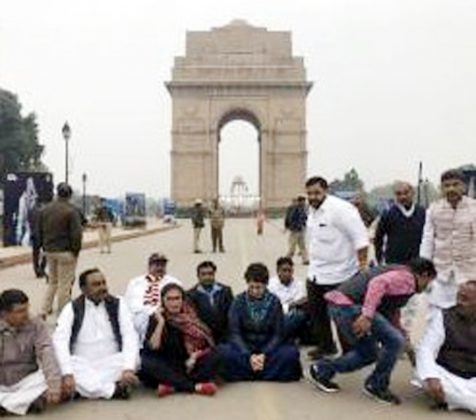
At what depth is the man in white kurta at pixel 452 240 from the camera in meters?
8.89

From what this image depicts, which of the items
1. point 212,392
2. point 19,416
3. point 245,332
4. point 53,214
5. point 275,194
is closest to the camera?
point 19,416

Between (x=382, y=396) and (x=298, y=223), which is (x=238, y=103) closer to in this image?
(x=298, y=223)

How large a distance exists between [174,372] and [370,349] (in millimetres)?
1461

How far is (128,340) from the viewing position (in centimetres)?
834

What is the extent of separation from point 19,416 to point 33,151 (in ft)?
261

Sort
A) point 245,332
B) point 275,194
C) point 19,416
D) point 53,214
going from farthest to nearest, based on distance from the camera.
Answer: point 275,194 < point 53,214 < point 245,332 < point 19,416

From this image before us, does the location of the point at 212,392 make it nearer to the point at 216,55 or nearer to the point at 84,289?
the point at 84,289

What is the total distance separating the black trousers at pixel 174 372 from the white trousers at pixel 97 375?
23 centimetres

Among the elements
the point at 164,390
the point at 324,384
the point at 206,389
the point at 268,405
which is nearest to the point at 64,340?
the point at 164,390

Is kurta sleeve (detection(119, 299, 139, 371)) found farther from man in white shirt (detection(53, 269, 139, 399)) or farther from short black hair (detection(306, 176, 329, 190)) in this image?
short black hair (detection(306, 176, 329, 190))

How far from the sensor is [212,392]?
8336 millimetres

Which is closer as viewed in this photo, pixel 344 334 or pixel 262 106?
pixel 344 334

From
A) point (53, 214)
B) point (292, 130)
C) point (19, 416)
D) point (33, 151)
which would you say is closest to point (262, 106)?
point (292, 130)

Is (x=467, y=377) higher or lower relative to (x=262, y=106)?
lower
